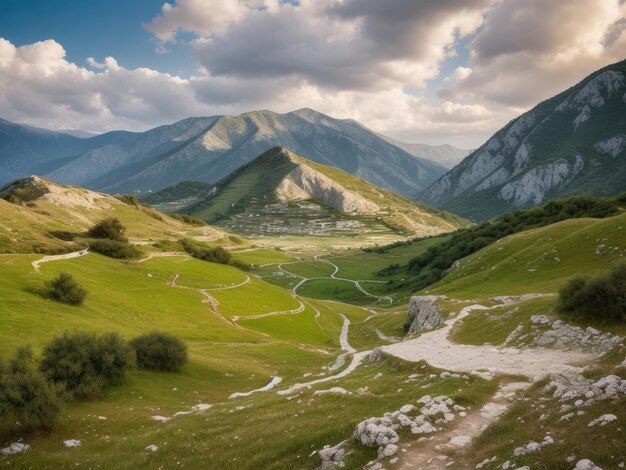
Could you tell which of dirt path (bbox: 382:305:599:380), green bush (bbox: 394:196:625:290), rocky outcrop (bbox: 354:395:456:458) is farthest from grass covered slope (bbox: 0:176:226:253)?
green bush (bbox: 394:196:625:290)

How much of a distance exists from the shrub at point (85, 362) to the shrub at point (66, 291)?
819 inches

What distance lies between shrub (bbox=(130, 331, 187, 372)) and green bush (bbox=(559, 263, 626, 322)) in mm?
38802

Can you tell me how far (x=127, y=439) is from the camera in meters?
25.2

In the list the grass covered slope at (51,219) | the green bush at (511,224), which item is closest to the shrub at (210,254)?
the grass covered slope at (51,219)

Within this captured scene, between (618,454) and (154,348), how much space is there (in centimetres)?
4003

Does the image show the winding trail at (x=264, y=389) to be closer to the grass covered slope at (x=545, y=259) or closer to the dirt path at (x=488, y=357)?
the dirt path at (x=488, y=357)

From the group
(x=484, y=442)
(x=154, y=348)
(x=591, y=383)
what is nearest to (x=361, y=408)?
(x=484, y=442)

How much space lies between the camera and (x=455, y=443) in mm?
16797

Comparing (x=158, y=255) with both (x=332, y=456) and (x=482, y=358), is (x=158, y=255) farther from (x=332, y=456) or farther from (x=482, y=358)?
(x=332, y=456)

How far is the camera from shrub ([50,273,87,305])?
52625mm

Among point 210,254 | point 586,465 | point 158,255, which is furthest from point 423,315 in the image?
point 210,254

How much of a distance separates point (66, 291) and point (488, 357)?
5191 centimetres

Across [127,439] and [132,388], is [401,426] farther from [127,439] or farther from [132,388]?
[132,388]

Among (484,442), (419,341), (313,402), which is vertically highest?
(484,442)
